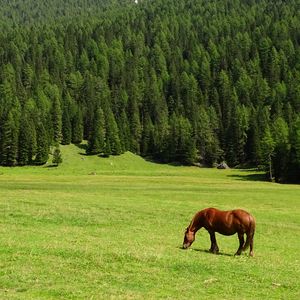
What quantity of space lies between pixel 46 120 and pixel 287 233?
154 meters

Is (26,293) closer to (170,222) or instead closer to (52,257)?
(52,257)

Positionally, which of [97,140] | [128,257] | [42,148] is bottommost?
[128,257]

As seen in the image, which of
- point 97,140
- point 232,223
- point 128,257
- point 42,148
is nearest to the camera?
point 128,257

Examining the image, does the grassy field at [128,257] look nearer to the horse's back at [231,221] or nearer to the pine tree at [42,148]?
the horse's back at [231,221]

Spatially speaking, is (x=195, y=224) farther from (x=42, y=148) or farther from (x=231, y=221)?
(x=42, y=148)

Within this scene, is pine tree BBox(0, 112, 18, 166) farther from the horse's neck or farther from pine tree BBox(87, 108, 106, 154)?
the horse's neck

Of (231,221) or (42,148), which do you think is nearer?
(231,221)

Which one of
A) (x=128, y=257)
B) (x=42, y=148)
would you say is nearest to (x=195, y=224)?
(x=128, y=257)

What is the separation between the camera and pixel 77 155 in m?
176

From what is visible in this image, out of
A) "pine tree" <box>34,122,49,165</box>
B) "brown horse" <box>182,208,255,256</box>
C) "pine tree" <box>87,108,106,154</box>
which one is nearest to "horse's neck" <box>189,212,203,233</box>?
"brown horse" <box>182,208,255,256</box>

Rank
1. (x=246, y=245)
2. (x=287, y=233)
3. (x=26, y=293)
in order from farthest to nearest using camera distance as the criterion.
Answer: (x=287, y=233) < (x=246, y=245) < (x=26, y=293)

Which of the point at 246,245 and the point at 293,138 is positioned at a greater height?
the point at 293,138

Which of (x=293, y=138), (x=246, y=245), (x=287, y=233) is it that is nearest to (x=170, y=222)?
(x=287, y=233)

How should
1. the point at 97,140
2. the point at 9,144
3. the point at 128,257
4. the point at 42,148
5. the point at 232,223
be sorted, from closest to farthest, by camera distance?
the point at 128,257 → the point at 232,223 → the point at 42,148 → the point at 9,144 → the point at 97,140
